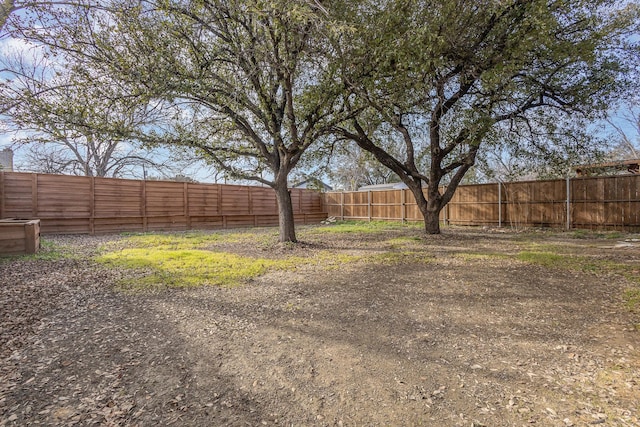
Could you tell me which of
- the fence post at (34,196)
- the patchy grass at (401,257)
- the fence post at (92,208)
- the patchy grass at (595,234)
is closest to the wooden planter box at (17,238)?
the fence post at (34,196)

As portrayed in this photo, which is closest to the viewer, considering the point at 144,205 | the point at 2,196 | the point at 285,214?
the point at 285,214

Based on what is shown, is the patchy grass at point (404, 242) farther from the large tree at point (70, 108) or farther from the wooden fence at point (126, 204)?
the wooden fence at point (126, 204)

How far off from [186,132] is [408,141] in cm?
583

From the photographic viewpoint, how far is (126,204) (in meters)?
10.3

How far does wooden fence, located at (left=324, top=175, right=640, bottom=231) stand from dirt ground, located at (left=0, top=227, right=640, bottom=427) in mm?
6576

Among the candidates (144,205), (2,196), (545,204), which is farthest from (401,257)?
(2,196)

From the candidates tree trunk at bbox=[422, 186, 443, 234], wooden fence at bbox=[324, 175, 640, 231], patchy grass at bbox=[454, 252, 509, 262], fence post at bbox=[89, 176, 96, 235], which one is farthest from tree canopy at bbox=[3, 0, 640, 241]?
fence post at bbox=[89, 176, 96, 235]

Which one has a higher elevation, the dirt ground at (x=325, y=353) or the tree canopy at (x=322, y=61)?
the tree canopy at (x=322, y=61)

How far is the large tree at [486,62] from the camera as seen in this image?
4.55m

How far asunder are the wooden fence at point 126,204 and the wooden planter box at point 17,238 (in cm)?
401

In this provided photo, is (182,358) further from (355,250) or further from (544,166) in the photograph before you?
(544,166)

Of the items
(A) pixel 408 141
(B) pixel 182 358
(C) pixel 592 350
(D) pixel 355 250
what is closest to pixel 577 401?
(C) pixel 592 350

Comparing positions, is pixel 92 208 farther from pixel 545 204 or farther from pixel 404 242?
pixel 545 204

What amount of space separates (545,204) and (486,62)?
718cm
